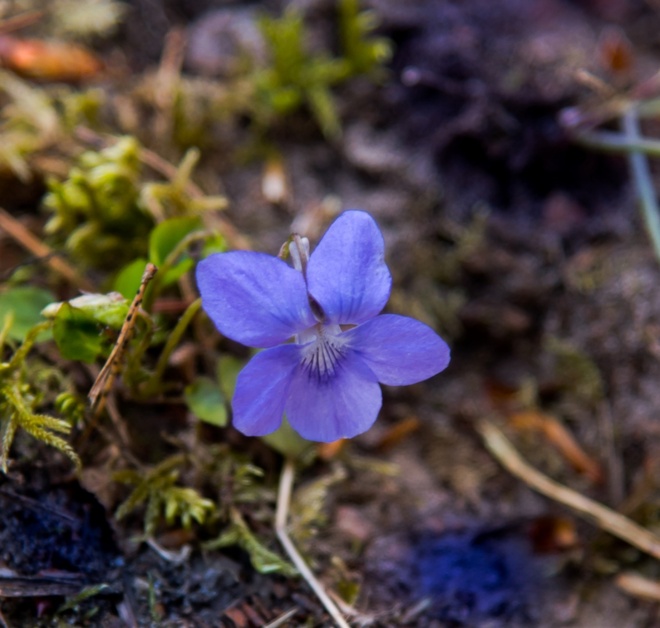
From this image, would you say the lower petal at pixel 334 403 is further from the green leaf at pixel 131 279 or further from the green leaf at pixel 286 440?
the green leaf at pixel 131 279

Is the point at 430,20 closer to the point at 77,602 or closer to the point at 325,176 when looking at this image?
the point at 325,176

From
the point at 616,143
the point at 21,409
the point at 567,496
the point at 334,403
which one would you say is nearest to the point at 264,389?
the point at 334,403

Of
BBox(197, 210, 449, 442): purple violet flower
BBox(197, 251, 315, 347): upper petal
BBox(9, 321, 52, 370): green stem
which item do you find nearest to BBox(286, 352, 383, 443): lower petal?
BBox(197, 210, 449, 442): purple violet flower

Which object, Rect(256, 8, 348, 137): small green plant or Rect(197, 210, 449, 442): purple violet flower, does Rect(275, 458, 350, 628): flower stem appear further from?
Rect(256, 8, 348, 137): small green plant

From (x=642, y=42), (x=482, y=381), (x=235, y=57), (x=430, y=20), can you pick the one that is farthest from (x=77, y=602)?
(x=642, y=42)

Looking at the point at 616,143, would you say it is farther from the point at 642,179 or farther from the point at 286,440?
Answer: the point at 286,440

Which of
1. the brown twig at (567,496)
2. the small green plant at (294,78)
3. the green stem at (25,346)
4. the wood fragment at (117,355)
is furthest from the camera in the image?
the small green plant at (294,78)

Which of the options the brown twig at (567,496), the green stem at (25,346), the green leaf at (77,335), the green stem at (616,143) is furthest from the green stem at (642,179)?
the green stem at (25,346)
